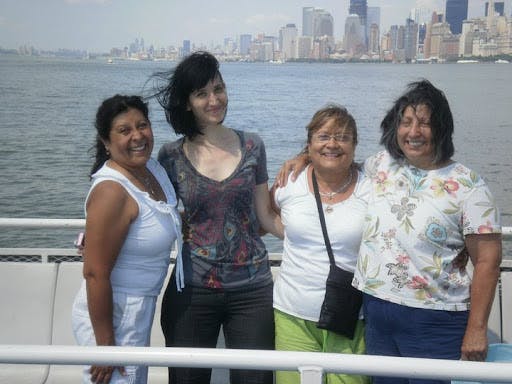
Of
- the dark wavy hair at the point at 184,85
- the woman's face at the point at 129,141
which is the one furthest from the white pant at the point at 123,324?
the dark wavy hair at the point at 184,85

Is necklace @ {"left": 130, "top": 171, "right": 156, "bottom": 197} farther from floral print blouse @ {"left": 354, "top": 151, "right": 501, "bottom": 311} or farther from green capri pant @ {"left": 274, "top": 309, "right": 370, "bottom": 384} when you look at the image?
floral print blouse @ {"left": 354, "top": 151, "right": 501, "bottom": 311}

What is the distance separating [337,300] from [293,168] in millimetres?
680

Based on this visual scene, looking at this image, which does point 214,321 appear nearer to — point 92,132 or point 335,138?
point 335,138

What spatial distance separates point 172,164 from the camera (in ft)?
10.1

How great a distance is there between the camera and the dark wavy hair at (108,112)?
281 centimetres

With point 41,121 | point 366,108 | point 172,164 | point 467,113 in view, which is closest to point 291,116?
point 366,108

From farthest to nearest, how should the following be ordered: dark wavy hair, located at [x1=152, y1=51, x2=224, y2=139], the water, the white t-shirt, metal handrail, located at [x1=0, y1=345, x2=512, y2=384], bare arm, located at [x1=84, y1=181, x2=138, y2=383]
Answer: the water < dark wavy hair, located at [x1=152, y1=51, x2=224, y2=139] < the white t-shirt < bare arm, located at [x1=84, y1=181, x2=138, y2=383] < metal handrail, located at [x1=0, y1=345, x2=512, y2=384]

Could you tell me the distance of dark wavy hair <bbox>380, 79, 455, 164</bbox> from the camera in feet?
9.02

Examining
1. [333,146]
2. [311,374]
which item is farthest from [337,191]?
[311,374]

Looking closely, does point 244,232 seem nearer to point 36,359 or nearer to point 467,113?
point 36,359

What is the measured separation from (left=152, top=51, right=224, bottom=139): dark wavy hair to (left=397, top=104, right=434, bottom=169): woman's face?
895 millimetres

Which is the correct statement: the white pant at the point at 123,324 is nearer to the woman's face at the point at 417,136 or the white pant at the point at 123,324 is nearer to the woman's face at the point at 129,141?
the woman's face at the point at 129,141

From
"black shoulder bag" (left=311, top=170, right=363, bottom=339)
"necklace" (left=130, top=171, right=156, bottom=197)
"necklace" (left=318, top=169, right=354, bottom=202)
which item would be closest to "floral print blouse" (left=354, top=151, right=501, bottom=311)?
"black shoulder bag" (left=311, top=170, right=363, bottom=339)

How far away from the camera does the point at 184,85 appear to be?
3088mm
